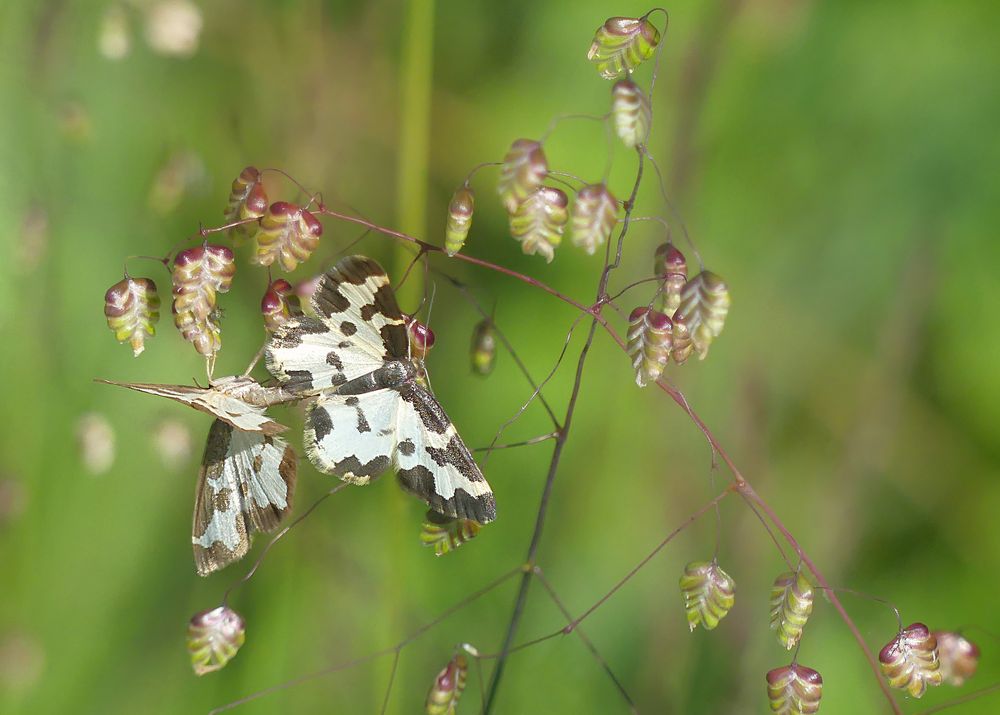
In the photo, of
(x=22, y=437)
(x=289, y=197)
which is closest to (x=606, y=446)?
(x=289, y=197)

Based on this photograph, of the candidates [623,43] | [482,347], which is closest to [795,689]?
[482,347]

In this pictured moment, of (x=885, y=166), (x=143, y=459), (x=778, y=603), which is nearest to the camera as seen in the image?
(x=778, y=603)

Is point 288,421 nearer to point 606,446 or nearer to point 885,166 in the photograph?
point 606,446

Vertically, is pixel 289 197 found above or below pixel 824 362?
above

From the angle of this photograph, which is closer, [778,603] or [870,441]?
[778,603]

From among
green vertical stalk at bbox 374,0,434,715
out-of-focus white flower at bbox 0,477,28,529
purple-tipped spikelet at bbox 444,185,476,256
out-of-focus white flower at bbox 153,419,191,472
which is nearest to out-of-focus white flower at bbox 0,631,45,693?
out-of-focus white flower at bbox 0,477,28,529

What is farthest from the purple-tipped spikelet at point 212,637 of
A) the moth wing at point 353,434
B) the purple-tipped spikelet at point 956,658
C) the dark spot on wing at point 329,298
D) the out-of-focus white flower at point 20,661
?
the purple-tipped spikelet at point 956,658

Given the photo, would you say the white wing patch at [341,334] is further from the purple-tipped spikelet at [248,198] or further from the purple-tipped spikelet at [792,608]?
the purple-tipped spikelet at [792,608]
